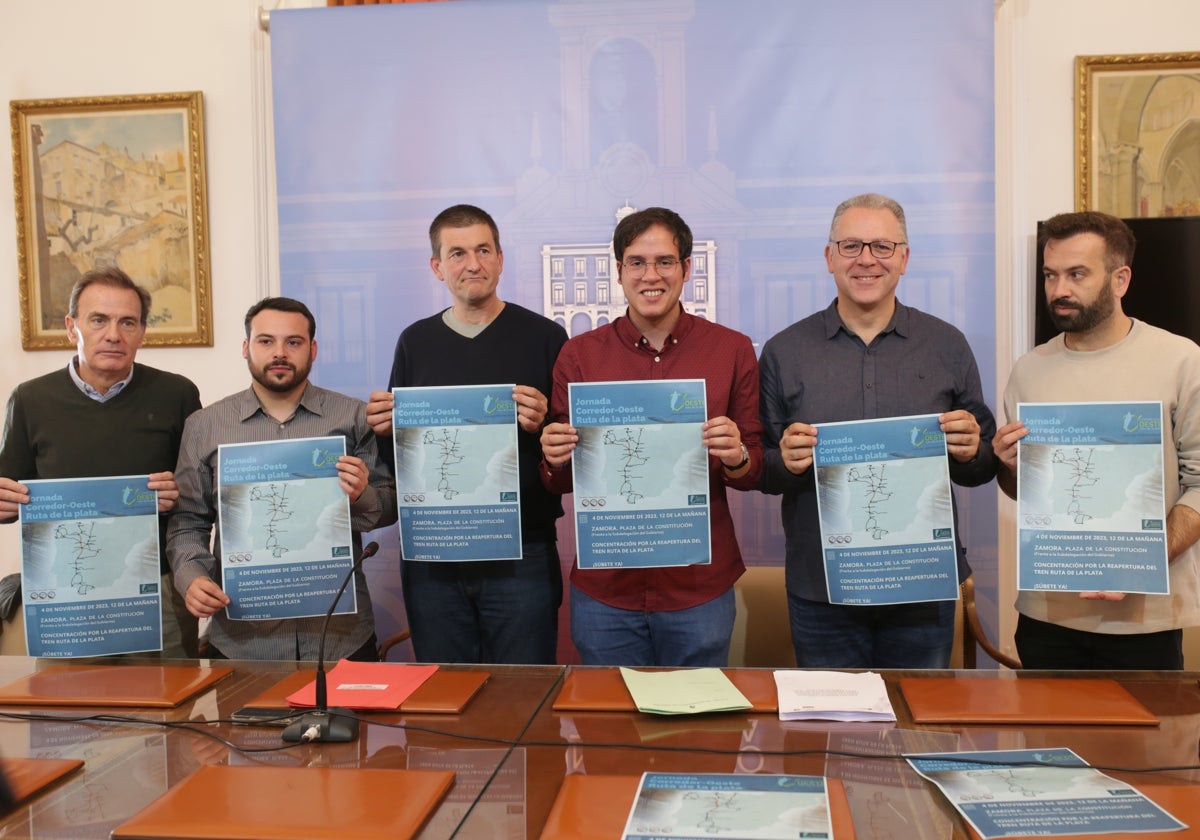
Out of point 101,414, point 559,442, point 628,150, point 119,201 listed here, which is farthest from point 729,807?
point 119,201

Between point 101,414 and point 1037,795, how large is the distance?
2705 millimetres

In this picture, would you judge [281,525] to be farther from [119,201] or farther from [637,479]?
[119,201]

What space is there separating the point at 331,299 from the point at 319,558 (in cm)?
186

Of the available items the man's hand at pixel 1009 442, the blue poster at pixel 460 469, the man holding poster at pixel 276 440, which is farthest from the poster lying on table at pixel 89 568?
the man's hand at pixel 1009 442

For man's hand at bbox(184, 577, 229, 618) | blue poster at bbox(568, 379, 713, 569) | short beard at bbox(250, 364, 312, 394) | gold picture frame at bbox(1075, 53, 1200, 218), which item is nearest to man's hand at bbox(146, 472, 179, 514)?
man's hand at bbox(184, 577, 229, 618)

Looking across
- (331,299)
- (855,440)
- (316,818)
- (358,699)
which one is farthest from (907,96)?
(316,818)

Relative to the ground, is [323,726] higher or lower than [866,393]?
lower

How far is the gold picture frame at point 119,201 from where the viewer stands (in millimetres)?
4273

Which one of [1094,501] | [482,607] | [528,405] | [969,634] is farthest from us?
[969,634]

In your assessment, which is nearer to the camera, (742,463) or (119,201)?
(742,463)

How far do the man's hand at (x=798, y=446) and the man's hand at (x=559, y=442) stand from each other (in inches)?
21.4

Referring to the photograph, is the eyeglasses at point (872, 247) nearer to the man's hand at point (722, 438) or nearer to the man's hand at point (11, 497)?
the man's hand at point (722, 438)

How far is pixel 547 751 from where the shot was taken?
1684mm

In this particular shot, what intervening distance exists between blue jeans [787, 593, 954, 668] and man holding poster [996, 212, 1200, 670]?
10.3 inches
